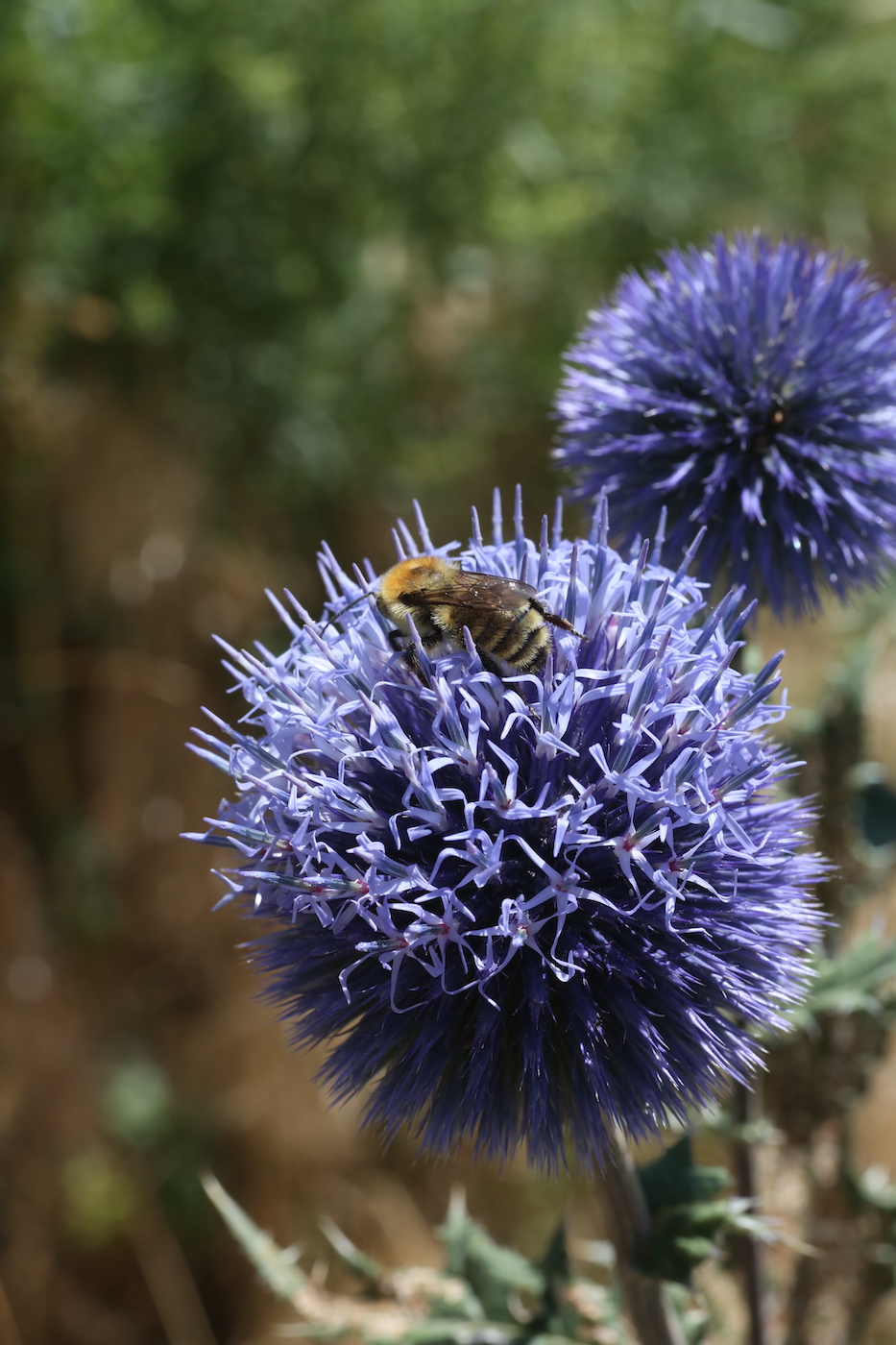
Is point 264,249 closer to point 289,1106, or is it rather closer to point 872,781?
point 872,781

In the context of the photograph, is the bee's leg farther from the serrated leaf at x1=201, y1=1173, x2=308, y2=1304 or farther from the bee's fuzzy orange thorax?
the serrated leaf at x1=201, y1=1173, x2=308, y2=1304

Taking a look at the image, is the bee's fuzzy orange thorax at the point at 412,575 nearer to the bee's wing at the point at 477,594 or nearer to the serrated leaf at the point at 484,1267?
the bee's wing at the point at 477,594

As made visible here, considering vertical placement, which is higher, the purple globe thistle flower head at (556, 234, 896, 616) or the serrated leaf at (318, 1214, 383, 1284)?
the purple globe thistle flower head at (556, 234, 896, 616)

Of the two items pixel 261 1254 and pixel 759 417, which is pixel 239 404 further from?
pixel 261 1254

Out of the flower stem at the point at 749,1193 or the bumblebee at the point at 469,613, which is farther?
the flower stem at the point at 749,1193

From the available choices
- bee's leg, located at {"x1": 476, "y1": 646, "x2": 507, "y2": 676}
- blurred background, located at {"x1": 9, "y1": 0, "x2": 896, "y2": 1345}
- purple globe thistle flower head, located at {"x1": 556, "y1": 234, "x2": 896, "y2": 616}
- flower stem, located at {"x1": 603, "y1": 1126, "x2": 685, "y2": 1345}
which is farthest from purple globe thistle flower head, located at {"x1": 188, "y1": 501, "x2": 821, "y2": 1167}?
blurred background, located at {"x1": 9, "y1": 0, "x2": 896, "y2": 1345}

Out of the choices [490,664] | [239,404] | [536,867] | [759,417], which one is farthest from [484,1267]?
[239,404]

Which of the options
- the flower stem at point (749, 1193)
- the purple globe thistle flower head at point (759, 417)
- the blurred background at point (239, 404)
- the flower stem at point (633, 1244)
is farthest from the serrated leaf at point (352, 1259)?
the blurred background at point (239, 404)
